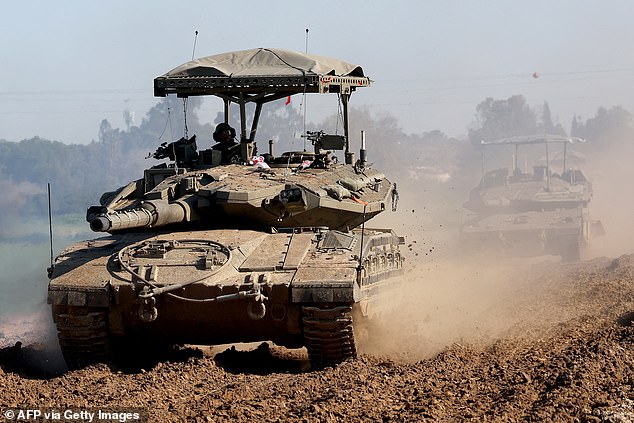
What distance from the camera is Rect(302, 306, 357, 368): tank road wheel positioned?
13305mm

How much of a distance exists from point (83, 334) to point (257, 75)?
5250mm

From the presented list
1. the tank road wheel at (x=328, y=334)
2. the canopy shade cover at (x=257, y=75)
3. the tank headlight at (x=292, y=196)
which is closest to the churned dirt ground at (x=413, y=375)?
the tank road wheel at (x=328, y=334)

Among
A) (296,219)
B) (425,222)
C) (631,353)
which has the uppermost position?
(296,219)

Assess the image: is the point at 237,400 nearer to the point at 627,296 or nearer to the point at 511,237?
the point at 627,296

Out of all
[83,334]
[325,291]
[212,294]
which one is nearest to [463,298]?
[325,291]

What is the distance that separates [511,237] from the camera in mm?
31953

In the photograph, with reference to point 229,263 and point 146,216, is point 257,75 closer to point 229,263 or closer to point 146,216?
point 146,216

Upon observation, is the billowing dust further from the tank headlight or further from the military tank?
the tank headlight

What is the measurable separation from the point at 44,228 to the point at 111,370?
16831 mm

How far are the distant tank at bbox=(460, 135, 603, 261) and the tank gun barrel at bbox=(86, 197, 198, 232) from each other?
715 inches

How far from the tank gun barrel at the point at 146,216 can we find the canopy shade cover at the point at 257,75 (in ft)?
9.40

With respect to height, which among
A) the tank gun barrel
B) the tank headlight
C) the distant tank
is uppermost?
the tank headlight

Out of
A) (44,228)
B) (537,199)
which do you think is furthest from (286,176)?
(537,199)

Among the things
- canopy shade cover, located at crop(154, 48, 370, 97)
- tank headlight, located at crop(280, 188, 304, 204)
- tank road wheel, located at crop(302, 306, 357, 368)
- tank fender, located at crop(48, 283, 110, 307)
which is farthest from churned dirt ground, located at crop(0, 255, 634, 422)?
canopy shade cover, located at crop(154, 48, 370, 97)
